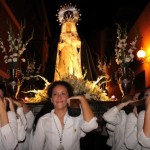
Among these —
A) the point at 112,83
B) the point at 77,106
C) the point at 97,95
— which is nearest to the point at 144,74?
the point at 97,95

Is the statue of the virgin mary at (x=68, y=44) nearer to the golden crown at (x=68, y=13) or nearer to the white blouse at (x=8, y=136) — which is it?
the golden crown at (x=68, y=13)

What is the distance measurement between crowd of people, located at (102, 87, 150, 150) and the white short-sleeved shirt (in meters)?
0.41

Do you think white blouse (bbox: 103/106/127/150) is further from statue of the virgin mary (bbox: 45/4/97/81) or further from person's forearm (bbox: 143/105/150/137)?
statue of the virgin mary (bbox: 45/4/97/81)

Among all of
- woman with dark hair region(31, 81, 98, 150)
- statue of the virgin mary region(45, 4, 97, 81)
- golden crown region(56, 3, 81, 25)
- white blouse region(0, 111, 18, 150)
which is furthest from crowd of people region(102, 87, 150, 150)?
golden crown region(56, 3, 81, 25)

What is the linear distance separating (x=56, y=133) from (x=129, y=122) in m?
0.83

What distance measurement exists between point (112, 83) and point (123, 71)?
481 inches

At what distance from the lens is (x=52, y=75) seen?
7.50 metres

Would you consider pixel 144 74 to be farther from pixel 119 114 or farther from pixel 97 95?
pixel 119 114

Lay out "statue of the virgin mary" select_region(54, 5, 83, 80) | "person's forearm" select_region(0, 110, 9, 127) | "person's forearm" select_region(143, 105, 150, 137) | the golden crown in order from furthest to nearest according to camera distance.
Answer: the golden crown
"statue of the virgin mary" select_region(54, 5, 83, 80)
"person's forearm" select_region(0, 110, 9, 127)
"person's forearm" select_region(143, 105, 150, 137)

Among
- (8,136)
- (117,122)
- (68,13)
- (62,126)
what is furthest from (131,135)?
(68,13)

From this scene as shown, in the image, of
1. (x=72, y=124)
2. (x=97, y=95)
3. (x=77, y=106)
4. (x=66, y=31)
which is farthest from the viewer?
(x=66, y=31)

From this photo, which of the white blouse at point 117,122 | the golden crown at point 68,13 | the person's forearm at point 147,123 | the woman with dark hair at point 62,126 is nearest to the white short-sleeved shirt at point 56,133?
the woman with dark hair at point 62,126

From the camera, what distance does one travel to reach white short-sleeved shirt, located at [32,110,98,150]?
2.97 metres

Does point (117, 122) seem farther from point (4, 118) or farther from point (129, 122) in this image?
point (4, 118)
